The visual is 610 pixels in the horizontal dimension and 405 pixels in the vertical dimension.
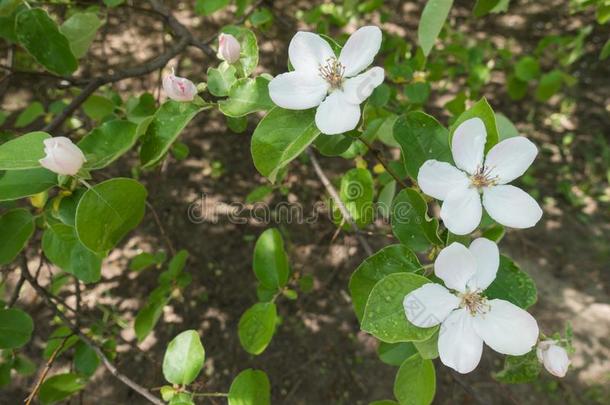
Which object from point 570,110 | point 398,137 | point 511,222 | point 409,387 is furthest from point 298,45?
point 570,110

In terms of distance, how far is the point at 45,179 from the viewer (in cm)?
100

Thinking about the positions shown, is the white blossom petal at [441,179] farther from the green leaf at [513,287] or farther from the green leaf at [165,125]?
the green leaf at [165,125]

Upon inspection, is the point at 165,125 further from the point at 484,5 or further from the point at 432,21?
the point at 484,5

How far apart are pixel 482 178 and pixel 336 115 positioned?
0.32 m

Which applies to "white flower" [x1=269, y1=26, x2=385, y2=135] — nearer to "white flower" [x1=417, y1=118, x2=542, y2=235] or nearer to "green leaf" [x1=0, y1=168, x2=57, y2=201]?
"white flower" [x1=417, y1=118, x2=542, y2=235]

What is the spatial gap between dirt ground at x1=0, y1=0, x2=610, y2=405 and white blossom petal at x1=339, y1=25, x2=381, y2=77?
1190 mm

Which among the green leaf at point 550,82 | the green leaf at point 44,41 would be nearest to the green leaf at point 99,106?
the green leaf at point 44,41

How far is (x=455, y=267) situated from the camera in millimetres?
882

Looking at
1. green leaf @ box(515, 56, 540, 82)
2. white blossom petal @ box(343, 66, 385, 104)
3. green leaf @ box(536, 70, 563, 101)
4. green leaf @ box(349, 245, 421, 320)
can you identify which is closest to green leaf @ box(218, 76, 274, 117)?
white blossom petal @ box(343, 66, 385, 104)

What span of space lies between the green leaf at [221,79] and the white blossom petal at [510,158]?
536 mm

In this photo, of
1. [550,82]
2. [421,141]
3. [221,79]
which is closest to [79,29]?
[221,79]

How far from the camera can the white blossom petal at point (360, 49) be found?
0.95 metres

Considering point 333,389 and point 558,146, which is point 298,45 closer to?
point 333,389

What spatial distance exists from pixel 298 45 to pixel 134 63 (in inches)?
110
